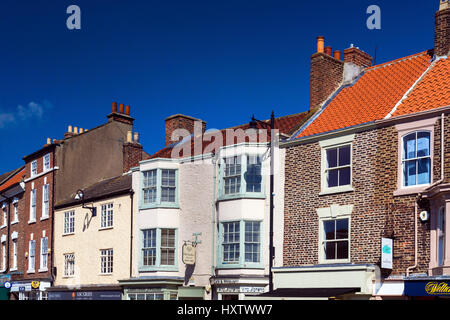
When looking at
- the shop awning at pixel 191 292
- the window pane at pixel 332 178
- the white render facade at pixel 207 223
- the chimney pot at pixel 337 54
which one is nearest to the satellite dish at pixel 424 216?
the window pane at pixel 332 178

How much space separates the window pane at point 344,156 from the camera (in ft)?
69.8

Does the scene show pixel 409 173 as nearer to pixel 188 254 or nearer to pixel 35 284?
pixel 188 254

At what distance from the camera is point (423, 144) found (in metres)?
18.9

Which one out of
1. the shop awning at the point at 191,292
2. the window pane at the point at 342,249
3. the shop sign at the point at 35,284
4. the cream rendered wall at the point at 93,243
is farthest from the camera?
the shop sign at the point at 35,284

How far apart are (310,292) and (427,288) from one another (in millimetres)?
4345

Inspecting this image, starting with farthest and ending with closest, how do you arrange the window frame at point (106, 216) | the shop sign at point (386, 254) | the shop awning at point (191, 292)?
1. the window frame at point (106, 216)
2. the shop awning at point (191, 292)
3. the shop sign at point (386, 254)

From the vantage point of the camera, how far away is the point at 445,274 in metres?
17.0

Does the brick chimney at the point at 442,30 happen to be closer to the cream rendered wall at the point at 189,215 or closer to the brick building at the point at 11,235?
the cream rendered wall at the point at 189,215

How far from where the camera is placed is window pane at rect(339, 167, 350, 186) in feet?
69.1

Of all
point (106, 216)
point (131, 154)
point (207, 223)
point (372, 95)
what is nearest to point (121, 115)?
point (131, 154)

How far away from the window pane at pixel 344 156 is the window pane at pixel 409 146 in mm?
2380

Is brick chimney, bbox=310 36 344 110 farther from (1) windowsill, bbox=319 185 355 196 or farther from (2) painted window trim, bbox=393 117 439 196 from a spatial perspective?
(2) painted window trim, bbox=393 117 439 196

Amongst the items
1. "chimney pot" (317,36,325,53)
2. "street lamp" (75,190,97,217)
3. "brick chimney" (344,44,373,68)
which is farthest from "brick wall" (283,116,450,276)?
"street lamp" (75,190,97,217)
